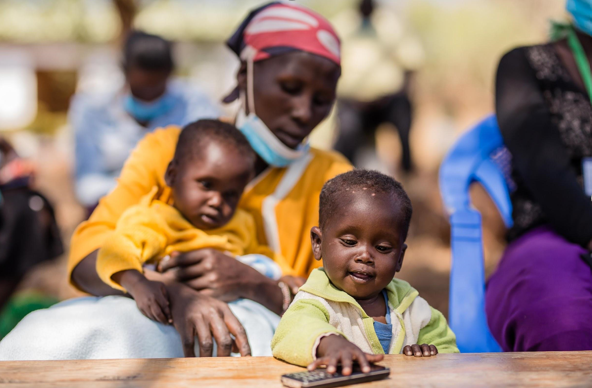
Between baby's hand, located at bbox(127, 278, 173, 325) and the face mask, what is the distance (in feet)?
2.43

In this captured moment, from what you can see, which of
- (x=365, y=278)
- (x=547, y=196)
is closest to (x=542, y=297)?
(x=547, y=196)

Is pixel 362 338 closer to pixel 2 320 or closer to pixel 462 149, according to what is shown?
pixel 462 149

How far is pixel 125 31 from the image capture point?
814cm

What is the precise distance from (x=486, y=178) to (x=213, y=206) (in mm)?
1320

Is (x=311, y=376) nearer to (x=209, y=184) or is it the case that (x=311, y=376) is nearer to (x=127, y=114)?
(x=209, y=184)

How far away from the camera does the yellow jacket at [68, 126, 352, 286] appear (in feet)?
7.82

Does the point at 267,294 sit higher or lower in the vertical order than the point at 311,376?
higher

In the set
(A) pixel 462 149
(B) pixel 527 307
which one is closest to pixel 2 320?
(A) pixel 462 149

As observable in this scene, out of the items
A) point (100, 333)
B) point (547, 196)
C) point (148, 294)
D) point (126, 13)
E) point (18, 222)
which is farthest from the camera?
point (126, 13)

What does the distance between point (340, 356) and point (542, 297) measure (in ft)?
3.35

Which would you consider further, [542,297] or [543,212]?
[543,212]

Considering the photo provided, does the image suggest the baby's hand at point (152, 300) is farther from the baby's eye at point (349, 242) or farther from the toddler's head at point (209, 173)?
the baby's eye at point (349, 242)

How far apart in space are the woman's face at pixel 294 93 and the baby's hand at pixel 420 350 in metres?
1.09

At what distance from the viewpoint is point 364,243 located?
180 cm
